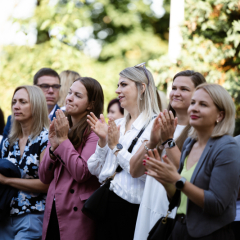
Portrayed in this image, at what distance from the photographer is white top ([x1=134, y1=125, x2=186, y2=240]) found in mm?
2838

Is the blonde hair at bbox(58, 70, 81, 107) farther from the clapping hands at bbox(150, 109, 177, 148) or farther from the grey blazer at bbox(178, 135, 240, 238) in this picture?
the grey blazer at bbox(178, 135, 240, 238)

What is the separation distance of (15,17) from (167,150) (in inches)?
233

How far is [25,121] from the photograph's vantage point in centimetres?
390

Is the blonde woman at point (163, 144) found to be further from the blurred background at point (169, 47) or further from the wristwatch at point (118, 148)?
the blurred background at point (169, 47)

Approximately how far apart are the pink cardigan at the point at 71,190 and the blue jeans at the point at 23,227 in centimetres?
22

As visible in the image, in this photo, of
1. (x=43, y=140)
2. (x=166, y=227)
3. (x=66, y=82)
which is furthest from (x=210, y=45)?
(x=166, y=227)

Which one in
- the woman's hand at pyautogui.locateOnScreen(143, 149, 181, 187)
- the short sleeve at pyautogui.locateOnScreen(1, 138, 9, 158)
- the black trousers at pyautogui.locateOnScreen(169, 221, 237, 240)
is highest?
the woman's hand at pyautogui.locateOnScreen(143, 149, 181, 187)

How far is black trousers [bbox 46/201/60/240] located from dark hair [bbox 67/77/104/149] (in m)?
0.66

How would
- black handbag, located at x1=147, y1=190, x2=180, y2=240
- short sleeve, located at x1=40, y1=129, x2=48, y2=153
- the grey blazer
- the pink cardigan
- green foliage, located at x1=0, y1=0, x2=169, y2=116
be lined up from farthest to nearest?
green foliage, located at x1=0, y1=0, x2=169, y2=116
short sleeve, located at x1=40, y1=129, x2=48, y2=153
the pink cardigan
black handbag, located at x1=147, y1=190, x2=180, y2=240
the grey blazer

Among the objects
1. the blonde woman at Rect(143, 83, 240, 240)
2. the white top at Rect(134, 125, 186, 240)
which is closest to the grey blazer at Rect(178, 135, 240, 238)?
the blonde woman at Rect(143, 83, 240, 240)

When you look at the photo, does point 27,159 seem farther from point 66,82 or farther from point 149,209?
point 66,82

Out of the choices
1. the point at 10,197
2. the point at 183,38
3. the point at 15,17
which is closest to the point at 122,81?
the point at 10,197

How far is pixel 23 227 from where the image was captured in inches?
136

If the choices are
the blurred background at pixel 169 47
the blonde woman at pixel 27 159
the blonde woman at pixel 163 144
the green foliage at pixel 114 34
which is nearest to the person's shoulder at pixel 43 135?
the blonde woman at pixel 27 159
